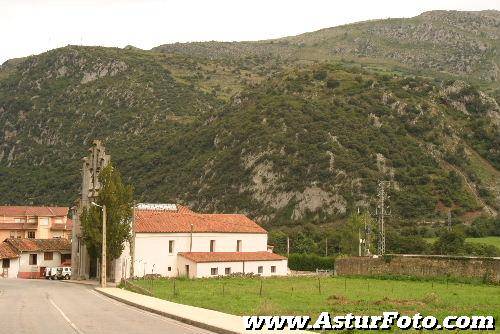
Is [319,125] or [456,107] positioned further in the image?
[456,107]

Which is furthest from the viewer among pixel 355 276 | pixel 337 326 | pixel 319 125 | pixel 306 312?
pixel 319 125

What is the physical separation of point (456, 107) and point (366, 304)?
120 metres

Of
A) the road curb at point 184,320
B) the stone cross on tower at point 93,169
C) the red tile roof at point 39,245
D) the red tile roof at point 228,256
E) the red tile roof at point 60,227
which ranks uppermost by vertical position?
the stone cross on tower at point 93,169

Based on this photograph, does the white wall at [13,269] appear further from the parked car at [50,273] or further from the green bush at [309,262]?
the green bush at [309,262]

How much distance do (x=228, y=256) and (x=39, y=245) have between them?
86.7ft

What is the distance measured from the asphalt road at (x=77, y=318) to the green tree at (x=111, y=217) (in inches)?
679

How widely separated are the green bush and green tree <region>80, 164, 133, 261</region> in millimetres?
30335

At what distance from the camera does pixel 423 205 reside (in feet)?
360

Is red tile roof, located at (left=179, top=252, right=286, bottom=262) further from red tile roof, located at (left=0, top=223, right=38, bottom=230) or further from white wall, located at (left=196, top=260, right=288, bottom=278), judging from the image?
red tile roof, located at (left=0, top=223, right=38, bottom=230)

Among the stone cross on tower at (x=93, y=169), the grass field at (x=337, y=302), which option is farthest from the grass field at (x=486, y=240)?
the stone cross on tower at (x=93, y=169)

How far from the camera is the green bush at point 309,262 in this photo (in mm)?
79250

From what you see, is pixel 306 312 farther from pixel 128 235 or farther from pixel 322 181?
pixel 322 181

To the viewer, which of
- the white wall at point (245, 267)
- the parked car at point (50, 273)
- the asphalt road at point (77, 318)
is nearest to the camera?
the asphalt road at point (77, 318)

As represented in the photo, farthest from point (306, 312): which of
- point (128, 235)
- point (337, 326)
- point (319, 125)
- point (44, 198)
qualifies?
point (44, 198)
